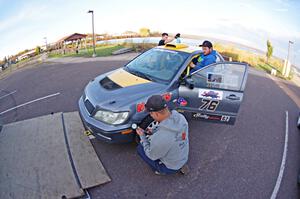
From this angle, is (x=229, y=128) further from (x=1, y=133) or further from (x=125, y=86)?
(x=1, y=133)

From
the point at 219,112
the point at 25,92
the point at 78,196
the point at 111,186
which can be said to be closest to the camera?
the point at 78,196

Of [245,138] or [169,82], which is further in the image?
[245,138]

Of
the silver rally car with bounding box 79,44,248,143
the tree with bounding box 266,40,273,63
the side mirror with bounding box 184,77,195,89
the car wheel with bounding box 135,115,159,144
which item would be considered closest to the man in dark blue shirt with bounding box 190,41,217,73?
the silver rally car with bounding box 79,44,248,143

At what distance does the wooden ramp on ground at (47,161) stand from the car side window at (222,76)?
2.53 metres

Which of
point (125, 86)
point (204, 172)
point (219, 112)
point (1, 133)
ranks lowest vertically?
point (204, 172)

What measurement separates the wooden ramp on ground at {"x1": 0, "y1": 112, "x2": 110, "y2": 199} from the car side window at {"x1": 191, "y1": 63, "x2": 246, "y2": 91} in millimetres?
2531

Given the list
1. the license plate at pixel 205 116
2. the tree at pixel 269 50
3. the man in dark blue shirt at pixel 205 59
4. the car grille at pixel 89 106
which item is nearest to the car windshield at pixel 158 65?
the man in dark blue shirt at pixel 205 59

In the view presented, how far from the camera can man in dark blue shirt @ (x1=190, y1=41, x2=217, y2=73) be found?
456cm

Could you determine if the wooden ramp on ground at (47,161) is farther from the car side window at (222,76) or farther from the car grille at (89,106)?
the car side window at (222,76)

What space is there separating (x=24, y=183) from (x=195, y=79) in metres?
3.40

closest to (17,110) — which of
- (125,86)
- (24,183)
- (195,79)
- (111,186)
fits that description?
(24,183)

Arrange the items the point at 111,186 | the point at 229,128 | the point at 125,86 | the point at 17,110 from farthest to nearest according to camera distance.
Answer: the point at 17,110
the point at 229,128
the point at 125,86
the point at 111,186

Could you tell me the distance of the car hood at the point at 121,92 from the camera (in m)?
3.72

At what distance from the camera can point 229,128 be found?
5363 mm
